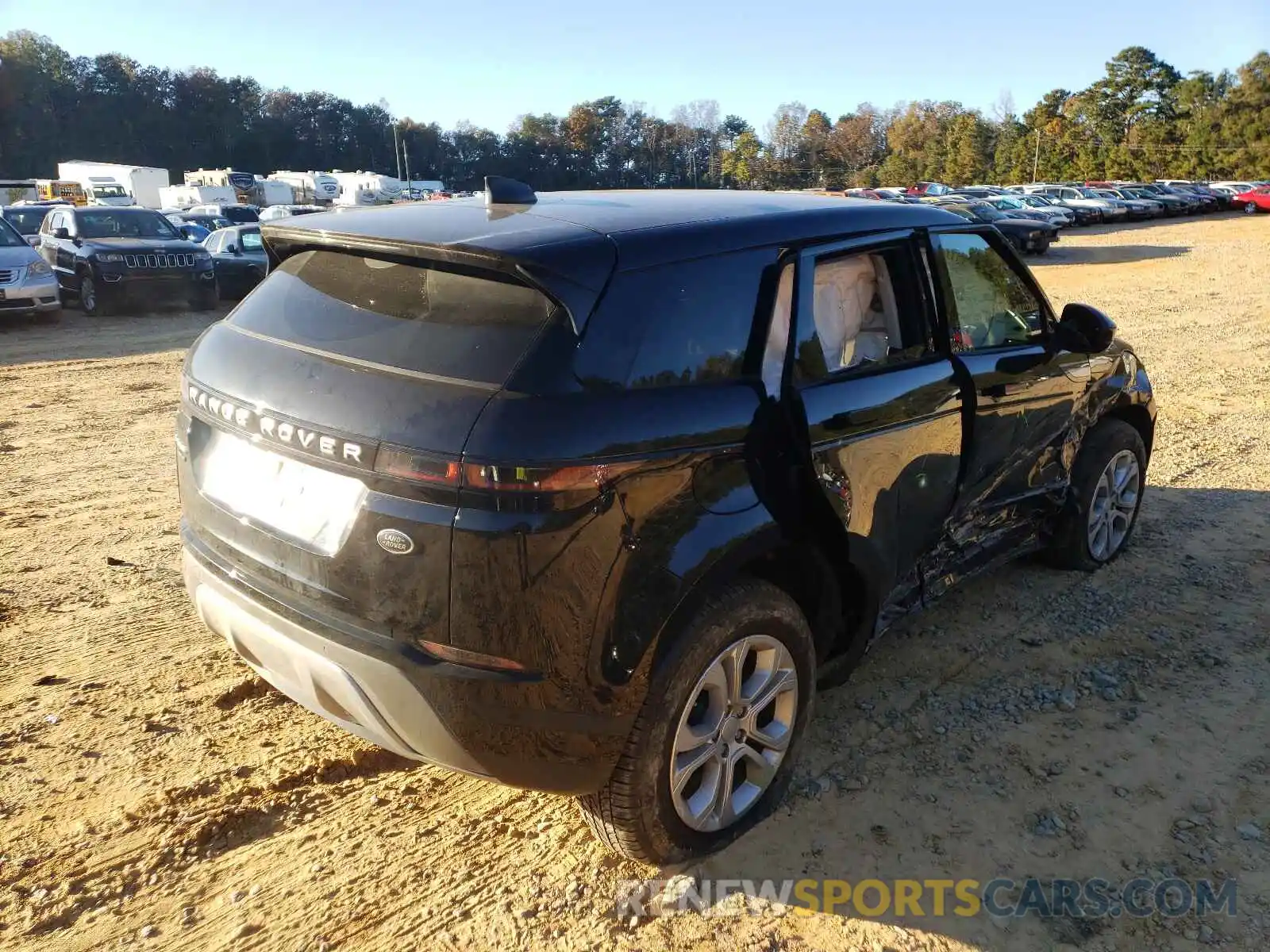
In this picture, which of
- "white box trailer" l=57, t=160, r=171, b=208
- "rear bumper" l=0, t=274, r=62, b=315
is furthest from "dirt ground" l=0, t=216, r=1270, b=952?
"white box trailer" l=57, t=160, r=171, b=208

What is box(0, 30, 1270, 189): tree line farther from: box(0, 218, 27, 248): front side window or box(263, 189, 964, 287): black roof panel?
box(263, 189, 964, 287): black roof panel

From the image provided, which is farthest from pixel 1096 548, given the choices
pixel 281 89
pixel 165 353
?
pixel 281 89

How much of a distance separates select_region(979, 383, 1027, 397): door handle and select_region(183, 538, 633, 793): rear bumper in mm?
2064

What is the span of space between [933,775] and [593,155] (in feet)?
347

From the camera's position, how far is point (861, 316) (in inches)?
126

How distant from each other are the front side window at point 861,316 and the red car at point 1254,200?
4754cm

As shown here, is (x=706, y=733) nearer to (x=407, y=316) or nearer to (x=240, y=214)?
(x=407, y=316)

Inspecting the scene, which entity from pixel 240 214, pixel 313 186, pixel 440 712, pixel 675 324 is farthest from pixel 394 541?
pixel 313 186

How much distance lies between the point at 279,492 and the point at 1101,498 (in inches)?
156

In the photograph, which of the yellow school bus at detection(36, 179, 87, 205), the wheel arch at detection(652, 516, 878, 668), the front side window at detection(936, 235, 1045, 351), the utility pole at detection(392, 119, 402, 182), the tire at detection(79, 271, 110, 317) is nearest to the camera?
the wheel arch at detection(652, 516, 878, 668)

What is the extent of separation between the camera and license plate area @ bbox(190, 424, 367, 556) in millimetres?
2316

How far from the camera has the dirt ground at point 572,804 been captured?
2.52 meters

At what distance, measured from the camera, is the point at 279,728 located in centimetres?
331

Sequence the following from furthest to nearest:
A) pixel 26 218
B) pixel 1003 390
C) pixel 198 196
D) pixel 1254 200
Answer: pixel 198 196
pixel 1254 200
pixel 26 218
pixel 1003 390
